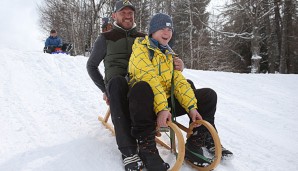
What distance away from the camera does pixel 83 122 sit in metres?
3.12

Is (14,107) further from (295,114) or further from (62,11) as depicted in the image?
(62,11)

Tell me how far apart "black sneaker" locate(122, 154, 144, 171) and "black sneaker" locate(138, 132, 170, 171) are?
35mm

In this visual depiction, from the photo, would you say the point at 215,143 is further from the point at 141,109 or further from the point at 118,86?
the point at 118,86

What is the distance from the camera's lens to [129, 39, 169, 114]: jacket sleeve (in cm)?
204

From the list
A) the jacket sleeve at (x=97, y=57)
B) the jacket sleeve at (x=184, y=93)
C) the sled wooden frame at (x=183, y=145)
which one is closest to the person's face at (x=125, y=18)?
the jacket sleeve at (x=97, y=57)

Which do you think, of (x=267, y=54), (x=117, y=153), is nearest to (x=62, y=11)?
(x=267, y=54)

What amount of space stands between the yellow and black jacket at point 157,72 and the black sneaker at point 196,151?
0.23 metres

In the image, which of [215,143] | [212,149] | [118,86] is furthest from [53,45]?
[215,143]

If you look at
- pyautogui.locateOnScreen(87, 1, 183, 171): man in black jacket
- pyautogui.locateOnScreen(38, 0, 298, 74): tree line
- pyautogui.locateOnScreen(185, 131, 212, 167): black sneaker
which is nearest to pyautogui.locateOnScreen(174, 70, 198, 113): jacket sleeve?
pyautogui.locateOnScreen(87, 1, 183, 171): man in black jacket

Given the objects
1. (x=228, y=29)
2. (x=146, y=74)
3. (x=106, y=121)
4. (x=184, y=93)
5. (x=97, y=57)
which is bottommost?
(x=106, y=121)

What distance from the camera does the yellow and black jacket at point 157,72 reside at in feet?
7.00

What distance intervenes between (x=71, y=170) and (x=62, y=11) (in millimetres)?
21506

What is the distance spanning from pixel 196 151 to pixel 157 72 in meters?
0.66

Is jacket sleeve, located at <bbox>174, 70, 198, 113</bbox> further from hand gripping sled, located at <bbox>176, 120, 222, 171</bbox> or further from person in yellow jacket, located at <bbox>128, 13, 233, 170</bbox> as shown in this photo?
hand gripping sled, located at <bbox>176, 120, 222, 171</bbox>
